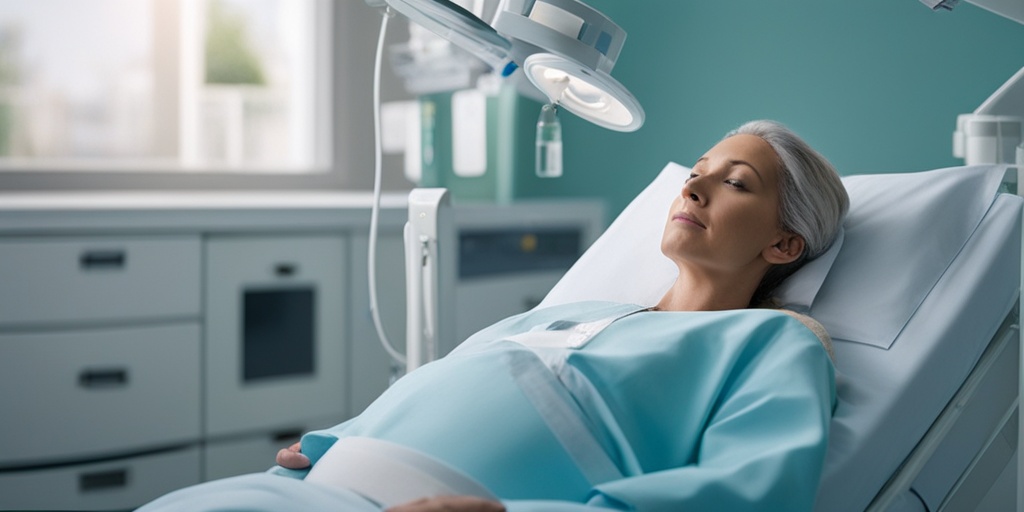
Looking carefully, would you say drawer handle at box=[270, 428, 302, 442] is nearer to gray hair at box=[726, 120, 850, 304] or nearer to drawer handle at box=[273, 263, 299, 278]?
drawer handle at box=[273, 263, 299, 278]

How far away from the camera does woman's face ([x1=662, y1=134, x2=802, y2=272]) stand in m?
1.31

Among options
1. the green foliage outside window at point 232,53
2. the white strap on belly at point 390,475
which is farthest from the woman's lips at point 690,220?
the green foliage outside window at point 232,53

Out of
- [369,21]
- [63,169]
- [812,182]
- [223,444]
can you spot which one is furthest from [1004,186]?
[63,169]

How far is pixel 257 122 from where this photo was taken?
4328 mm

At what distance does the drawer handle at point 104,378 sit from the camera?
210cm

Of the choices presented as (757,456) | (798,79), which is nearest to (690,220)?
(757,456)

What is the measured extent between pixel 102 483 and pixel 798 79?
1.80 metres

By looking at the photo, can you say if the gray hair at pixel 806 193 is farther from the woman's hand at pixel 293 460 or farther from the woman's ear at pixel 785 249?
the woman's hand at pixel 293 460

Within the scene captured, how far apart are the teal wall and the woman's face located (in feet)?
2.39

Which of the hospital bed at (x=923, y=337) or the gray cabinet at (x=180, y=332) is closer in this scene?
the hospital bed at (x=923, y=337)

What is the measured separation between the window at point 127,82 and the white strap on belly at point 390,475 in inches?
75.1

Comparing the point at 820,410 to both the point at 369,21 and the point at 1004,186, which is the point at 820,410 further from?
the point at 369,21

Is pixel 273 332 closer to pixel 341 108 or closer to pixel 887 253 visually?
pixel 341 108

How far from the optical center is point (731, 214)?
1.31 m
